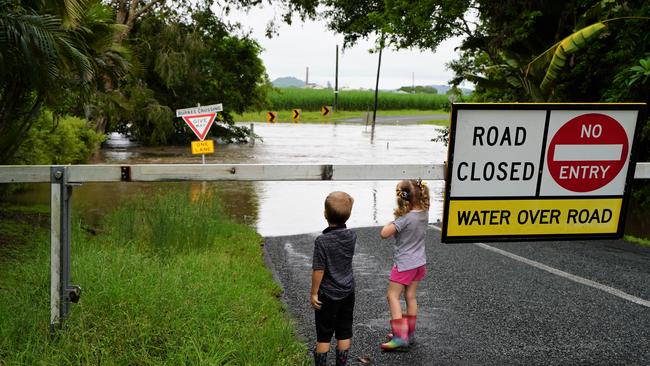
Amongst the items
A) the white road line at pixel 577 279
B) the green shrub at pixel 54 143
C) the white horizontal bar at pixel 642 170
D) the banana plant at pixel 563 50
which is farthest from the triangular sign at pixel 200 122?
the white horizontal bar at pixel 642 170

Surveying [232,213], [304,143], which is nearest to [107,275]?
[232,213]

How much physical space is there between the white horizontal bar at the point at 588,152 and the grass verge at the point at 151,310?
2088 millimetres

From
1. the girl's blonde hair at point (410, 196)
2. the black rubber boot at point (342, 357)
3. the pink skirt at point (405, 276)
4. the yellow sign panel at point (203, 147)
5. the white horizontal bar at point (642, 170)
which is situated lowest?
the black rubber boot at point (342, 357)

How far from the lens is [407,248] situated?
15.7 feet

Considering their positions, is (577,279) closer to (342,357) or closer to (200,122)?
(342,357)

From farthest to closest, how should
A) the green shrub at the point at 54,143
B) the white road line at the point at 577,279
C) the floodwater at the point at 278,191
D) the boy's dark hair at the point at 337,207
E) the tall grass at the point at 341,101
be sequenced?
the tall grass at the point at 341,101 < the floodwater at the point at 278,191 < the green shrub at the point at 54,143 < the white road line at the point at 577,279 < the boy's dark hair at the point at 337,207

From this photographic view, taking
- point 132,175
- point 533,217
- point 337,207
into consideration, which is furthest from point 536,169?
point 132,175

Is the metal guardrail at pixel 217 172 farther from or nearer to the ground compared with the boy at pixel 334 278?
farther from the ground

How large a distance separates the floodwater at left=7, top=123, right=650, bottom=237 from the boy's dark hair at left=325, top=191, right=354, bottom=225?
5.08m

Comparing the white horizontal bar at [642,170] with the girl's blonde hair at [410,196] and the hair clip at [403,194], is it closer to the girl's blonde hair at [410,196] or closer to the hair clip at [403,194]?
the girl's blonde hair at [410,196]

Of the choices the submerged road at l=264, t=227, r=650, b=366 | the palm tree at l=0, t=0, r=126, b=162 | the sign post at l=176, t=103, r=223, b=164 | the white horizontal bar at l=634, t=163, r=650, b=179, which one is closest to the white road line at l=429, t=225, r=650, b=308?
the submerged road at l=264, t=227, r=650, b=366

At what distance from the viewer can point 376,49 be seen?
58.5ft

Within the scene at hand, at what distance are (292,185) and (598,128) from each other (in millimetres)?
14661

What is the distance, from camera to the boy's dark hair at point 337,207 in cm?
389
